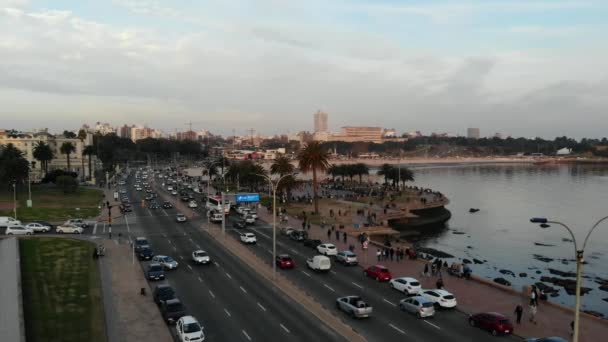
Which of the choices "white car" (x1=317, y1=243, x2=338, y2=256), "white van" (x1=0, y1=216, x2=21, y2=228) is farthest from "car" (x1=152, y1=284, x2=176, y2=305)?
"white van" (x1=0, y1=216, x2=21, y2=228)

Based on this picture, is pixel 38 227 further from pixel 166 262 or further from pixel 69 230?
pixel 166 262

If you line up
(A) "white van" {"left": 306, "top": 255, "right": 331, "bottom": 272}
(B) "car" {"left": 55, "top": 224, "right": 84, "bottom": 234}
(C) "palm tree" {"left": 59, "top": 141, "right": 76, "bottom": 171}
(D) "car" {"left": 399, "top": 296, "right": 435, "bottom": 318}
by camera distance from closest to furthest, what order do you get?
(D) "car" {"left": 399, "top": 296, "right": 435, "bottom": 318} < (A) "white van" {"left": 306, "top": 255, "right": 331, "bottom": 272} < (B) "car" {"left": 55, "top": 224, "right": 84, "bottom": 234} < (C) "palm tree" {"left": 59, "top": 141, "right": 76, "bottom": 171}

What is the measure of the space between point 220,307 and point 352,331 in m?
9.27

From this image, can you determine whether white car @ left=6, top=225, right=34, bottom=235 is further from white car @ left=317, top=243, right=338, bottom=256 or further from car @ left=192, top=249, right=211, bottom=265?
white car @ left=317, top=243, right=338, bottom=256

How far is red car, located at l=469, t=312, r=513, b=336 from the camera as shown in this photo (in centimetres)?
2708

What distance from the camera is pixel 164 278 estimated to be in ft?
129

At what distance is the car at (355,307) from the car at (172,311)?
9434mm

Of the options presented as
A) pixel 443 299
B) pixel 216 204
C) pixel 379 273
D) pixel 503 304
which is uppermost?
pixel 216 204

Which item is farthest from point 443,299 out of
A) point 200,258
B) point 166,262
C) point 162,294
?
point 166,262

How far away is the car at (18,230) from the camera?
191ft

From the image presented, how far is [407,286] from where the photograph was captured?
3509 centimetres

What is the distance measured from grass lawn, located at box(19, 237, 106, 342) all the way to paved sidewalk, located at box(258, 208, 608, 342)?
22316 millimetres

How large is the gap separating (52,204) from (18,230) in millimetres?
25757

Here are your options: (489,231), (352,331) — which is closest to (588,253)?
(489,231)
